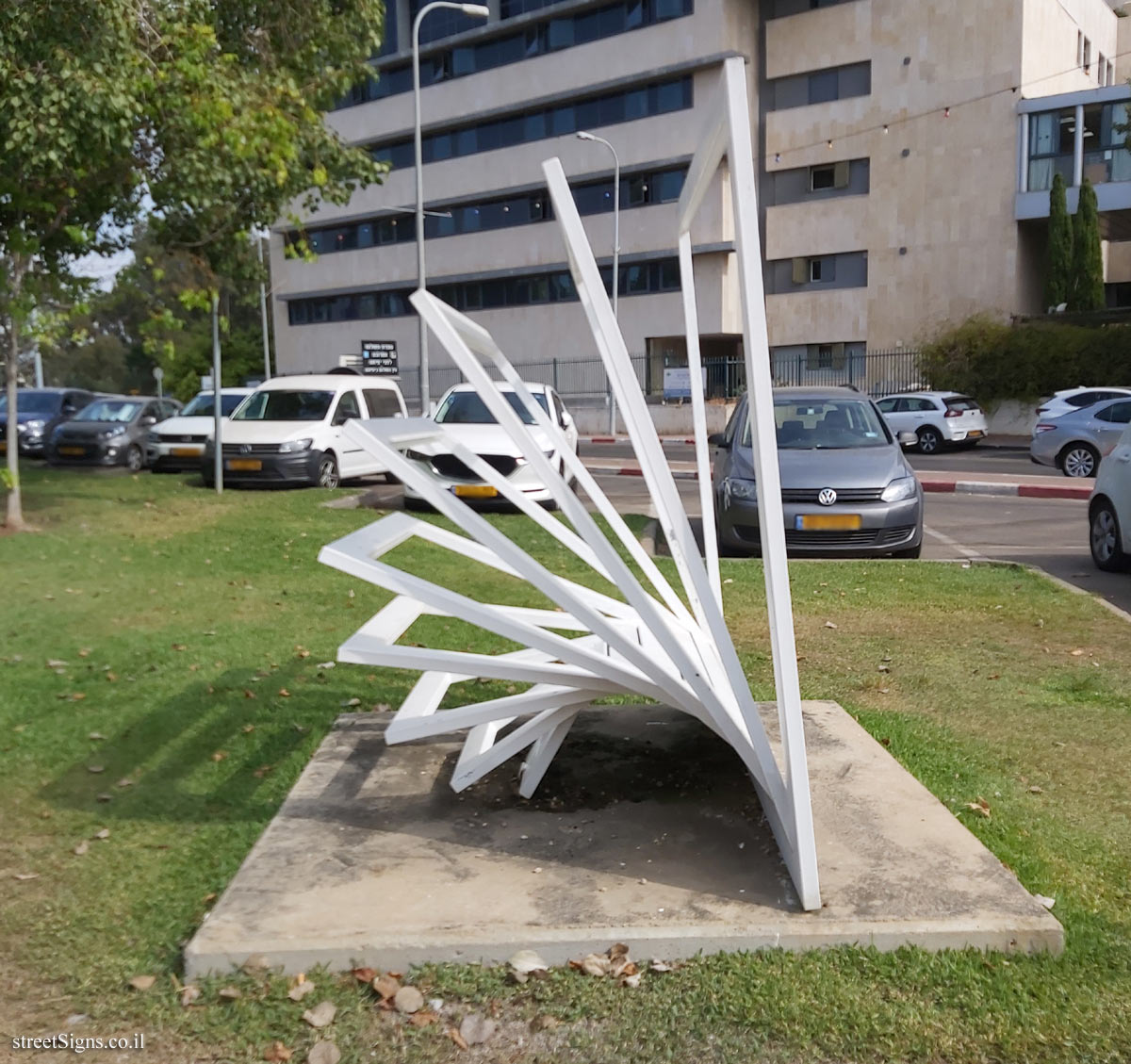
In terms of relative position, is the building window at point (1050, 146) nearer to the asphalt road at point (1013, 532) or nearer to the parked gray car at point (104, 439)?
the asphalt road at point (1013, 532)

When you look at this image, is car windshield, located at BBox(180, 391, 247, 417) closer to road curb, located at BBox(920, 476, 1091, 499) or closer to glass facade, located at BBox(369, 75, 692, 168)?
road curb, located at BBox(920, 476, 1091, 499)

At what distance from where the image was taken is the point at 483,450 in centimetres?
1350

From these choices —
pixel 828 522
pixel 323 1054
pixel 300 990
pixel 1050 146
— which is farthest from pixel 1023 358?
pixel 323 1054

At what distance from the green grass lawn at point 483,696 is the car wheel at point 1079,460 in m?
11.5

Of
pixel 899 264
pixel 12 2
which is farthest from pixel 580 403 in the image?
pixel 12 2

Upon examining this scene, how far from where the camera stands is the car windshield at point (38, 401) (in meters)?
26.1

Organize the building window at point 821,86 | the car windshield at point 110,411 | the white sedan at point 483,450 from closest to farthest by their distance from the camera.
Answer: the white sedan at point 483,450 < the car windshield at point 110,411 < the building window at point 821,86

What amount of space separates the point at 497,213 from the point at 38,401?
22.9 metres

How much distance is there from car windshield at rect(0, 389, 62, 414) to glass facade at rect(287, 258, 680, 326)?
15956 mm

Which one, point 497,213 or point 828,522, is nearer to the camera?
point 828,522

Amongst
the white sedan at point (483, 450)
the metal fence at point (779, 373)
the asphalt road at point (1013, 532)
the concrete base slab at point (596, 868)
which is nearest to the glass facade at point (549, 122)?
the metal fence at point (779, 373)

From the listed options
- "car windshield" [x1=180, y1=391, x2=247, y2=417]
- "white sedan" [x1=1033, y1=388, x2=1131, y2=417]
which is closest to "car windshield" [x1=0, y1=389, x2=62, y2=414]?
"car windshield" [x1=180, y1=391, x2=247, y2=417]

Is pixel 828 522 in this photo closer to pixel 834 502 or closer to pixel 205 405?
pixel 834 502

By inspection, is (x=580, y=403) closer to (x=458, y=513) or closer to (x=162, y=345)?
(x=162, y=345)
